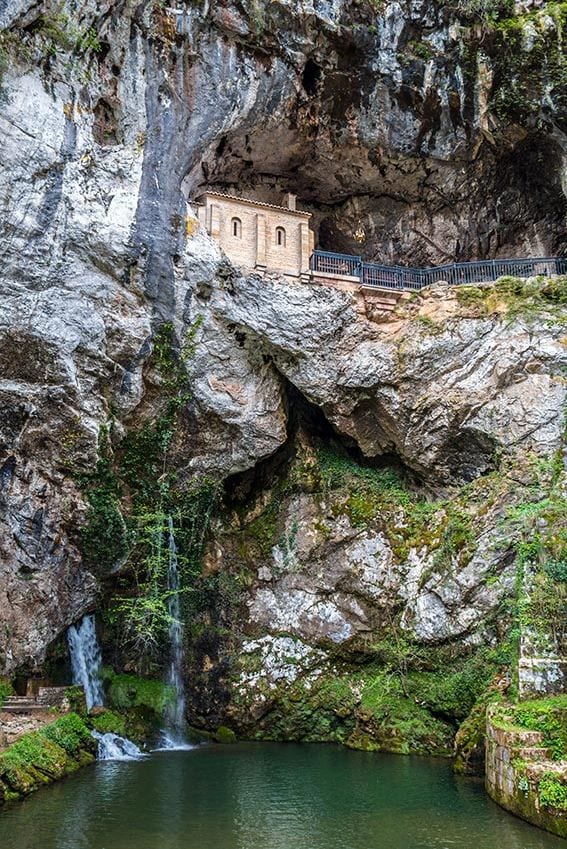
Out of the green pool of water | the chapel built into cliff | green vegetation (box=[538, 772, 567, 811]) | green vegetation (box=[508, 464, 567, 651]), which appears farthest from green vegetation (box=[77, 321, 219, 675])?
green vegetation (box=[538, 772, 567, 811])

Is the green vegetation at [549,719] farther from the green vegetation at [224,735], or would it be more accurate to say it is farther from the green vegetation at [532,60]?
the green vegetation at [532,60]

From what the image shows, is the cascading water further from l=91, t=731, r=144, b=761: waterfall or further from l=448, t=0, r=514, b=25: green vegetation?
l=448, t=0, r=514, b=25: green vegetation

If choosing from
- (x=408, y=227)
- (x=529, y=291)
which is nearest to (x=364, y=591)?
(x=529, y=291)

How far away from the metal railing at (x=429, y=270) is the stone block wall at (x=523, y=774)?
1419 centimetres

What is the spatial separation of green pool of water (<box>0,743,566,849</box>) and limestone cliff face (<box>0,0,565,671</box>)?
4443 mm

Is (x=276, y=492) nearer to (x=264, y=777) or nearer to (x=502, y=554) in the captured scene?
(x=502, y=554)

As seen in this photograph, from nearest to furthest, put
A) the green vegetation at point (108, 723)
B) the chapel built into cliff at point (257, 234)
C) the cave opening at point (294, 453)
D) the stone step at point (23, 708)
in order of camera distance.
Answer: the stone step at point (23, 708) < the green vegetation at point (108, 723) < the chapel built into cliff at point (257, 234) < the cave opening at point (294, 453)

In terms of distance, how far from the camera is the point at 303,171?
24219mm

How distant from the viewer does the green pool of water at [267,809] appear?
9.68 m

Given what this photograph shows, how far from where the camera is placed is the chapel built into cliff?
21.0 metres

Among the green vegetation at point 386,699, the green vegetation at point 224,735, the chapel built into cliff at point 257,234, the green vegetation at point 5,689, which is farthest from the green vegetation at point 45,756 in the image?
the chapel built into cliff at point 257,234

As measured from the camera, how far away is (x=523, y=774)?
10.2 meters

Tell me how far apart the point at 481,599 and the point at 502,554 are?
1182 mm

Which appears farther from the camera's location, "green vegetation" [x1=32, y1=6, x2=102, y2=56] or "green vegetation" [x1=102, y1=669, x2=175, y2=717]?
"green vegetation" [x1=32, y1=6, x2=102, y2=56]
